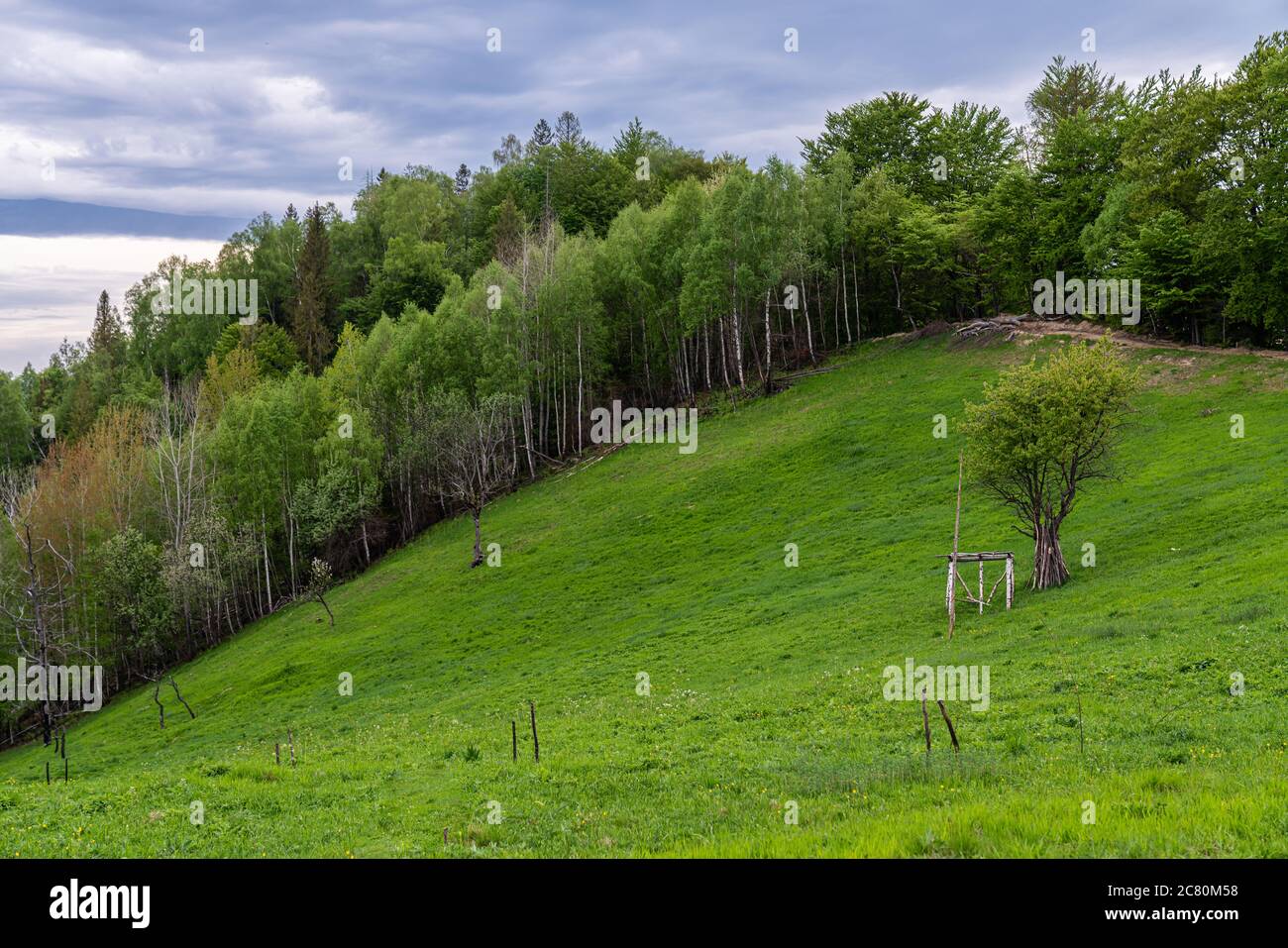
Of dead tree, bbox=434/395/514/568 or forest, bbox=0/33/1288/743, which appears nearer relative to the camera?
forest, bbox=0/33/1288/743

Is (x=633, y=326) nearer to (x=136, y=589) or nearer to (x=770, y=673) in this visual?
(x=136, y=589)

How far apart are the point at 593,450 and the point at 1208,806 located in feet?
233

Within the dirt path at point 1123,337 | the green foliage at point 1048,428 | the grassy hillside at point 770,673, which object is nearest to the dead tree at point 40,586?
the grassy hillside at point 770,673

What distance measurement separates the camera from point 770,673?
3159cm

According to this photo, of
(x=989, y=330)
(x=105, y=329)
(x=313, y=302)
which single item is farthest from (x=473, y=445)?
(x=105, y=329)

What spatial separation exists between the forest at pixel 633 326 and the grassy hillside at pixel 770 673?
28.3 ft

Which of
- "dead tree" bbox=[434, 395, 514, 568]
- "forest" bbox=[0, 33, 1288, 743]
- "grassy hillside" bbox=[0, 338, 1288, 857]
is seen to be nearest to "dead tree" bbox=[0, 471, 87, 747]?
"forest" bbox=[0, 33, 1288, 743]

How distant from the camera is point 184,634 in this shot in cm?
7694

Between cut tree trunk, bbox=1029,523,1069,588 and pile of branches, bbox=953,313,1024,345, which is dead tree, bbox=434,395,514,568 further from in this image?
pile of branches, bbox=953,313,1024,345

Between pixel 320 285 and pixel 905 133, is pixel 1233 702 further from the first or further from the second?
pixel 320 285

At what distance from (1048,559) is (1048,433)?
5306mm

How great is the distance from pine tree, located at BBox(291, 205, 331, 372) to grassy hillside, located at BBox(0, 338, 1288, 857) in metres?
58.6

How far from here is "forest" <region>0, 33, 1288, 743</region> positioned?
63.9 m

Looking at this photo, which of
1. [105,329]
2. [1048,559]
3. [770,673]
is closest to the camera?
[770,673]
